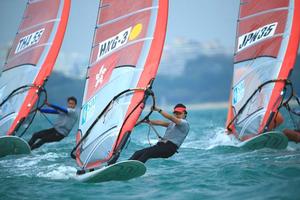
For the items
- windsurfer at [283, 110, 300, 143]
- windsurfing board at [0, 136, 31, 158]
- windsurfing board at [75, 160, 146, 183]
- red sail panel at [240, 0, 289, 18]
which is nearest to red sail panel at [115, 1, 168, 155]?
windsurfing board at [75, 160, 146, 183]

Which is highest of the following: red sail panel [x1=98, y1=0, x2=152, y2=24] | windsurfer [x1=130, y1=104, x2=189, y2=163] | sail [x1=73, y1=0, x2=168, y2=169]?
red sail panel [x1=98, y1=0, x2=152, y2=24]

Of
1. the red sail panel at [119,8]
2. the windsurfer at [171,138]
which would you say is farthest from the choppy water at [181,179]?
the red sail panel at [119,8]

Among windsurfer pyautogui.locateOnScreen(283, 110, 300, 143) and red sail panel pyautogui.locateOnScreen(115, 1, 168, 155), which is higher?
red sail panel pyautogui.locateOnScreen(115, 1, 168, 155)

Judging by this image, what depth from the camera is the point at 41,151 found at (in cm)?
1223

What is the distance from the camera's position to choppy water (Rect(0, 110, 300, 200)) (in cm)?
704

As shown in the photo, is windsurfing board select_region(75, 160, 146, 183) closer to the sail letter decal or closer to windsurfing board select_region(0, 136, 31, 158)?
windsurfing board select_region(0, 136, 31, 158)

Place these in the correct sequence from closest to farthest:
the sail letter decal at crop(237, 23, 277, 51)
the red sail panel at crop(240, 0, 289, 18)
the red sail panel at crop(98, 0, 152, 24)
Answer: the red sail panel at crop(98, 0, 152, 24) < the sail letter decal at crop(237, 23, 277, 51) < the red sail panel at crop(240, 0, 289, 18)

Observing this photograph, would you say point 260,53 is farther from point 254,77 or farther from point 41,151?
point 41,151

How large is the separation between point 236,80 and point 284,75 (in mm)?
1744

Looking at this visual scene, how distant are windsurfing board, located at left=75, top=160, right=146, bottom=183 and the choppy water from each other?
0.35ft

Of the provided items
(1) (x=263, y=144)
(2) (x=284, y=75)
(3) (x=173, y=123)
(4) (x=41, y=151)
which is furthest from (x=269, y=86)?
(4) (x=41, y=151)

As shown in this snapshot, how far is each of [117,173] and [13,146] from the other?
337cm

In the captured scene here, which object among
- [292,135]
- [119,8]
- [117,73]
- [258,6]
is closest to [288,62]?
[292,135]

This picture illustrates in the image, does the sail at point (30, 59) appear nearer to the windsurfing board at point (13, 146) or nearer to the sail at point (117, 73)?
the windsurfing board at point (13, 146)
